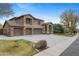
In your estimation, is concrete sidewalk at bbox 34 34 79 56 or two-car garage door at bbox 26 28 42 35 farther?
two-car garage door at bbox 26 28 42 35

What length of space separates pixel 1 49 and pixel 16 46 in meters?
0.16

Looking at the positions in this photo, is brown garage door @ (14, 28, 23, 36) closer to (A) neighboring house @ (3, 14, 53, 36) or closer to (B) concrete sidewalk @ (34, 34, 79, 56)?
(A) neighboring house @ (3, 14, 53, 36)

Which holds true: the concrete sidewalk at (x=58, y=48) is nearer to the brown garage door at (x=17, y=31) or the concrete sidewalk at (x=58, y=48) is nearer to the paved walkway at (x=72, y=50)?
the paved walkway at (x=72, y=50)

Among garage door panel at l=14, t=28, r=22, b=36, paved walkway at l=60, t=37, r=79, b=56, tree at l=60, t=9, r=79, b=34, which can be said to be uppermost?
tree at l=60, t=9, r=79, b=34

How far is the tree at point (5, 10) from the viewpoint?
7.07 ft

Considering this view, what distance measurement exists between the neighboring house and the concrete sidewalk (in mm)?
194

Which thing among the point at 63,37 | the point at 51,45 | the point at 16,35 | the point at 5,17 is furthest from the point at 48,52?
the point at 5,17

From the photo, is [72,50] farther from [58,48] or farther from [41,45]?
[41,45]

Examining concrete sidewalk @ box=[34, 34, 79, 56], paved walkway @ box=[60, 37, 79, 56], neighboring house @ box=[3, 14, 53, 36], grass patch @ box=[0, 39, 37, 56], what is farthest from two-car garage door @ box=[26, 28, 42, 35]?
paved walkway @ box=[60, 37, 79, 56]

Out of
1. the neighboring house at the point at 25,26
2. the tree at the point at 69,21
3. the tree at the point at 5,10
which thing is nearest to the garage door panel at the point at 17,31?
the neighboring house at the point at 25,26

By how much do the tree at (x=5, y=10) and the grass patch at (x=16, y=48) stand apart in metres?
0.30

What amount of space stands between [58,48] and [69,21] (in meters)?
0.33

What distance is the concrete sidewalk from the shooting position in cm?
213

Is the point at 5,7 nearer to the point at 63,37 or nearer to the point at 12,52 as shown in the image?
the point at 12,52
